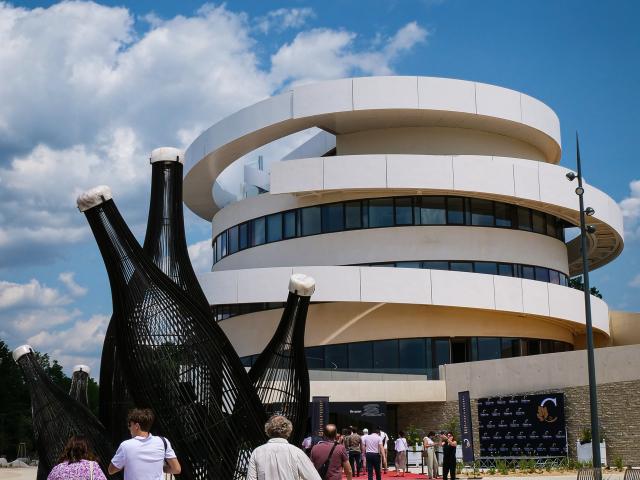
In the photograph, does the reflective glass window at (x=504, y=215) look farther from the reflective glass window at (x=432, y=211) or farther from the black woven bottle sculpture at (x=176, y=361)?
the black woven bottle sculpture at (x=176, y=361)

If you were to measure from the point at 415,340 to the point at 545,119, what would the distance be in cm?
1140

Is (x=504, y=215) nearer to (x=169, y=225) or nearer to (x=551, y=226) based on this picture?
(x=551, y=226)

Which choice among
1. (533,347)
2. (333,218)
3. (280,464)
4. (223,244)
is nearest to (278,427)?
(280,464)

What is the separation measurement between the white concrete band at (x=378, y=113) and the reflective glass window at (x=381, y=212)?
11.4ft

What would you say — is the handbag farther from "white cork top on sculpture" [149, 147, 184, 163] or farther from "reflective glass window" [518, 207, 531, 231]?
"reflective glass window" [518, 207, 531, 231]

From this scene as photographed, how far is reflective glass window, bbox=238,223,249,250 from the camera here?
4072cm

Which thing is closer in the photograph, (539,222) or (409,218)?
(409,218)

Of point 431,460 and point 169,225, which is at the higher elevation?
point 169,225

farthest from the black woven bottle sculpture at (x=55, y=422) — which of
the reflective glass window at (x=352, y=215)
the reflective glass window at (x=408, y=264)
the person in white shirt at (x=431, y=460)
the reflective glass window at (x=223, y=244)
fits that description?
the reflective glass window at (x=223, y=244)

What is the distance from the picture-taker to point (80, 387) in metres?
16.4

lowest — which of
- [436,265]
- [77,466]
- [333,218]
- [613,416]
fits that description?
[77,466]

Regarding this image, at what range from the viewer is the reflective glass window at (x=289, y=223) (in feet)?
127

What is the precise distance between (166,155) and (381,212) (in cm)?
2460

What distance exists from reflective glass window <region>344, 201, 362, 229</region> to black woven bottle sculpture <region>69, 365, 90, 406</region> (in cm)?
2155
